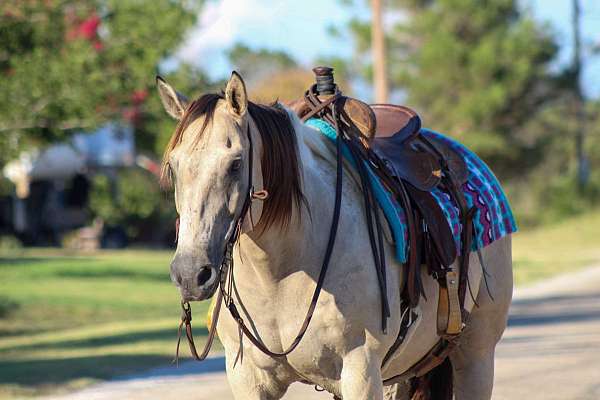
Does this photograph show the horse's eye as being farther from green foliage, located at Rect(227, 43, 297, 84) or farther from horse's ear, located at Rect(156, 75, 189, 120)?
green foliage, located at Rect(227, 43, 297, 84)

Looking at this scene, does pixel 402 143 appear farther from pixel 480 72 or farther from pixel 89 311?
pixel 480 72

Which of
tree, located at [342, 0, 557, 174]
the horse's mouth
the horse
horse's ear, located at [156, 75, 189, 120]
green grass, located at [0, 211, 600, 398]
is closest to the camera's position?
the horse's mouth

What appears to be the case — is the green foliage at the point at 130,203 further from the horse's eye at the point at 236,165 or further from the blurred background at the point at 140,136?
the horse's eye at the point at 236,165

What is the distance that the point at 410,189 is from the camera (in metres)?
5.08

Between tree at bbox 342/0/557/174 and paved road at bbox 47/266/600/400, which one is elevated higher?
tree at bbox 342/0/557/174

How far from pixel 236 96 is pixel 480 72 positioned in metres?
32.2

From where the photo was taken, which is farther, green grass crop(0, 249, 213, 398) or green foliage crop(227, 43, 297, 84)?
green foliage crop(227, 43, 297, 84)

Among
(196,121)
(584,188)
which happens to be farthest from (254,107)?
(584,188)

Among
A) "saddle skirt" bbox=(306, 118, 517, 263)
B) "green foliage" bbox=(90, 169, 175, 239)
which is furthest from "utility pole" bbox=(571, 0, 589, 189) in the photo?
"saddle skirt" bbox=(306, 118, 517, 263)

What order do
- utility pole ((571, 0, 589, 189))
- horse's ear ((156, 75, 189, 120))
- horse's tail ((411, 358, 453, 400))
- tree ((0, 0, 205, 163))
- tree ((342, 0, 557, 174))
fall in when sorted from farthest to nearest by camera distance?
utility pole ((571, 0, 589, 189)) < tree ((342, 0, 557, 174)) < tree ((0, 0, 205, 163)) < horse's tail ((411, 358, 453, 400)) < horse's ear ((156, 75, 189, 120))

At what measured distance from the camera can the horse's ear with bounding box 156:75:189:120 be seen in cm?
405

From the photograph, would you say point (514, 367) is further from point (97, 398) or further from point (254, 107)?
point (254, 107)

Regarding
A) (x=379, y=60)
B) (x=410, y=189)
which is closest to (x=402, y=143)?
(x=410, y=189)

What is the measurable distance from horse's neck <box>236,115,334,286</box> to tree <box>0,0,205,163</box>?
9013 mm
